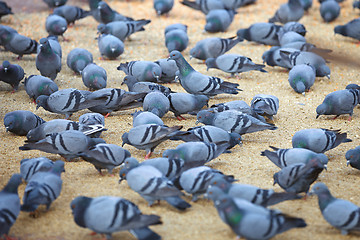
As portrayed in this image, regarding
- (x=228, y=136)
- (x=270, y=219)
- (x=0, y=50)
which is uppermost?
(x=270, y=219)

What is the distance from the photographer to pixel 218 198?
11.4ft

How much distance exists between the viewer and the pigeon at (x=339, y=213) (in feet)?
11.7

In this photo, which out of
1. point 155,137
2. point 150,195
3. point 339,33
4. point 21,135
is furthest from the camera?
point 339,33

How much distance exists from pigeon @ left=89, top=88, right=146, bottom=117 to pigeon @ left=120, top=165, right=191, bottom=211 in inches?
92.0

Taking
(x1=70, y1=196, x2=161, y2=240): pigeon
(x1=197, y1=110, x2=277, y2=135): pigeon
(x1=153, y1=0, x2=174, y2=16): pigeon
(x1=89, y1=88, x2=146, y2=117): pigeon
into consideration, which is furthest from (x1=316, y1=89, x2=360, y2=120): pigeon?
(x1=153, y1=0, x2=174, y2=16): pigeon

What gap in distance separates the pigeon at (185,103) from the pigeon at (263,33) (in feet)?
12.1

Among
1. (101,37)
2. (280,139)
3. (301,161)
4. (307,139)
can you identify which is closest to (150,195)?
(301,161)

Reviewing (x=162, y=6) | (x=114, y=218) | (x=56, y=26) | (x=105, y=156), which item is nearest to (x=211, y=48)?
(x=162, y=6)

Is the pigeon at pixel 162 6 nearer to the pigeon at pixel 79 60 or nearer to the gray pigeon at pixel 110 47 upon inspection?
the gray pigeon at pixel 110 47

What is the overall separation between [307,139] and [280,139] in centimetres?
78

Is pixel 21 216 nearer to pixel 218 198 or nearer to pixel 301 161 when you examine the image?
pixel 218 198

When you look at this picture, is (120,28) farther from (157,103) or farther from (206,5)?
(157,103)

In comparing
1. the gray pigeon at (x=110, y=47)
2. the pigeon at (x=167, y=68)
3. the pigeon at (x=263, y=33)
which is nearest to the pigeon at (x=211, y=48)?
the pigeon at (x=167, y=68)

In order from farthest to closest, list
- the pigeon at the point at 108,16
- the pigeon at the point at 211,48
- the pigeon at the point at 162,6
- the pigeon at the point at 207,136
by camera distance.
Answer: the pigeon at the point at 162,6 < the pigeon at the point at 108,16 < the pigeon at the point at 211,48 < the pigeon at the point at 207,136
